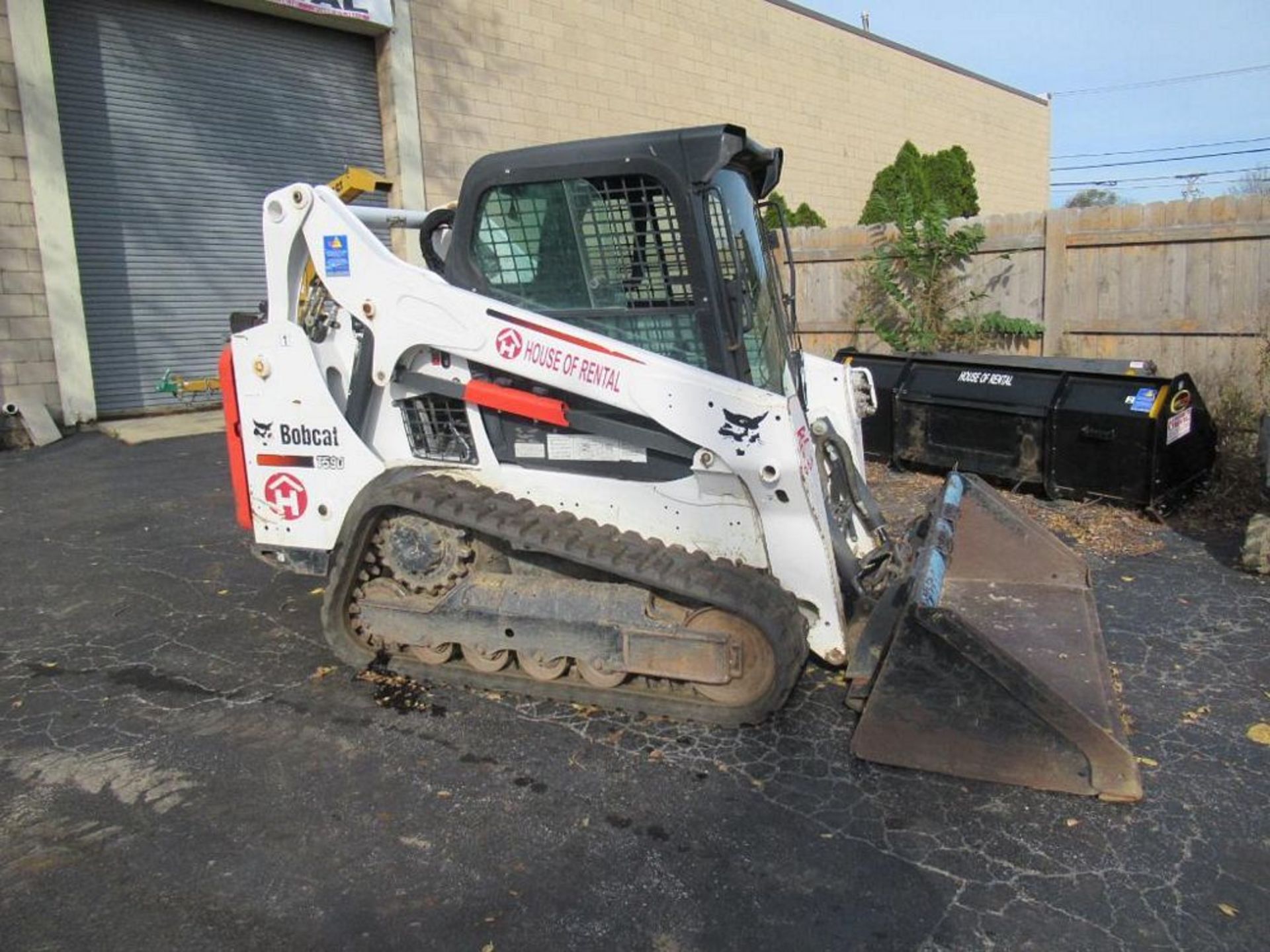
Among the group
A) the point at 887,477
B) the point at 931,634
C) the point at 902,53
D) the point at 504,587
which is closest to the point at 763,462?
the point at 931,634

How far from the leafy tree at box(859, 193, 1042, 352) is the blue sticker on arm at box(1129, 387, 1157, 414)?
10.9 feet

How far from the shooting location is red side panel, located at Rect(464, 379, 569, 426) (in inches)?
159

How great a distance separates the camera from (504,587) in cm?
408

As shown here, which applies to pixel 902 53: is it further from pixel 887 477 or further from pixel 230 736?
pixel 230 736

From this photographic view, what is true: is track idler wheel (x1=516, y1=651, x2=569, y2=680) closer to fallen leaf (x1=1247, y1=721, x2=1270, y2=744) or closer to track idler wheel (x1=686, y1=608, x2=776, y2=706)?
track idler wheel (x1=686, y1=608, x2=776, y2=706)

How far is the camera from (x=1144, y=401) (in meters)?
6.82

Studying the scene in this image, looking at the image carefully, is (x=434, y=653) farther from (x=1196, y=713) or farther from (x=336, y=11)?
(x=336, y=11)

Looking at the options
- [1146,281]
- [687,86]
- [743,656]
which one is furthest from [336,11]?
[743,656]

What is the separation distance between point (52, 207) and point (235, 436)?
7818 millimetres

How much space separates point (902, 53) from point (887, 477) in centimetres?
1942

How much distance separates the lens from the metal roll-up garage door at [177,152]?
11.1m

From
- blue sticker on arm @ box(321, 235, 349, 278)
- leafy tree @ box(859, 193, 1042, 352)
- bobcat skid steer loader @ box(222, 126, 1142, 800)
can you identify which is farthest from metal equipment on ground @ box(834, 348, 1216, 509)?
blue sticker on arm @ box(321, 235, 349, 278)

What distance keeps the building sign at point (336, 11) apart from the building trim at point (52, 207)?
7.70 feet

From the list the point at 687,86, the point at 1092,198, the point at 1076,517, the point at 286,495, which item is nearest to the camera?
the point at 286,495
